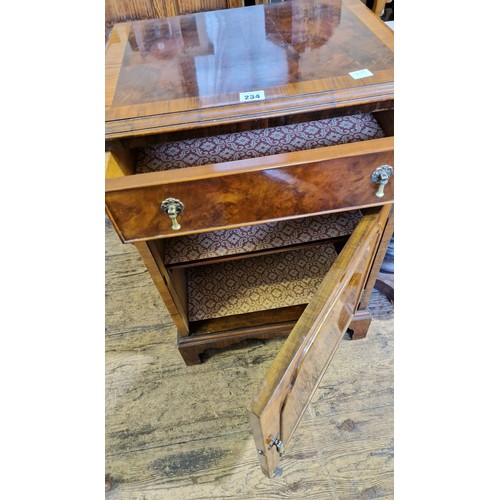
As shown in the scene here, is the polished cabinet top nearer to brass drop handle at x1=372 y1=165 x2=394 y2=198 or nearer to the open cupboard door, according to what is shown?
brass drop handle at x1=372 y1=165 x2=394 y2=198

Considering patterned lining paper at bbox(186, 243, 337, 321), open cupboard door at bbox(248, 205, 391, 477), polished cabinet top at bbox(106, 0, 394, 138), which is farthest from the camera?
patterned lining paper at bbox(186, 243, 337, 321)

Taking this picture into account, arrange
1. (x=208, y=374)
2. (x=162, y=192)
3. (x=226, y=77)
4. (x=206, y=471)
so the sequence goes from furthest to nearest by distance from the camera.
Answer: (x=208, y=374) → (x=206, y=471) → (x=226, y=77) → (x=162, y=192)

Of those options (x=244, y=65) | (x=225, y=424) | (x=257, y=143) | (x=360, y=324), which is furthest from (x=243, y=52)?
(x=225, y=424)

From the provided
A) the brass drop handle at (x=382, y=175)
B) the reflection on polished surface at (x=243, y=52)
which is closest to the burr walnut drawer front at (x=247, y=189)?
the brass drop handle at (x=382, y=175)

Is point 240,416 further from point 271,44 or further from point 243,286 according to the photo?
point 271,44

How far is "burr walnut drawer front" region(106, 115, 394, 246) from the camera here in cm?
47

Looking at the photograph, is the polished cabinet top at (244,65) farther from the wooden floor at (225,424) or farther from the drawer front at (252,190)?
the wooden floor at (225,424)

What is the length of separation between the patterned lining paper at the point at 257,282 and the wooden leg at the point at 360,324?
0.12 metres

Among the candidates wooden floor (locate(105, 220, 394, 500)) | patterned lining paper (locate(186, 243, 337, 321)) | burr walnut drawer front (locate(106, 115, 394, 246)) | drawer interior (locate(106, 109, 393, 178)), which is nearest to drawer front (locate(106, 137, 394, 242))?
burr walnut drawer front (locate(106, 115, 394, 246))

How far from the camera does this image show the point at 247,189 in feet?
1.61

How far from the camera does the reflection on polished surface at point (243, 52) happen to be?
0.57 metres

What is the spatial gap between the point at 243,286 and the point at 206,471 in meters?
0.37

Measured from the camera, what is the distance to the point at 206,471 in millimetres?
715

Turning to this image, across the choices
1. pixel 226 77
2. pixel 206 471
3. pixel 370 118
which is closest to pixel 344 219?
pixel 370 118
